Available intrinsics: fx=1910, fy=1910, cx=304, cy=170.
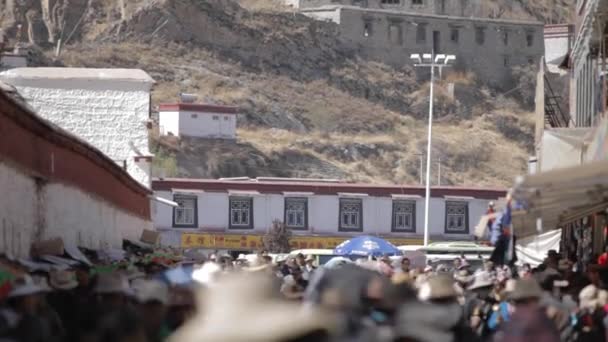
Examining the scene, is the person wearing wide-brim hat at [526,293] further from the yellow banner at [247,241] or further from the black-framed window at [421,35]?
the black-framed window at [421,35]

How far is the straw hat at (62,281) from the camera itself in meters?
19.5

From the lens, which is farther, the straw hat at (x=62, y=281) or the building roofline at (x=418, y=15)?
the building roofline at (x=418, y=15)

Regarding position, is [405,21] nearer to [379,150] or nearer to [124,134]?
[379,150]

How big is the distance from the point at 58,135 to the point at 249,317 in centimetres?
1813

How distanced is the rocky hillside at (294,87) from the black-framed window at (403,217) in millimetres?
29218

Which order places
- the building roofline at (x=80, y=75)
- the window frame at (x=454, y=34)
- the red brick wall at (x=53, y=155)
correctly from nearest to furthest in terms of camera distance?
the red brick wall at (x=53, y=155) < the building roofline at (x=80, y=75) < the window frame at (x=454, y=34)

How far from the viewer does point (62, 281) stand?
19.6 metres

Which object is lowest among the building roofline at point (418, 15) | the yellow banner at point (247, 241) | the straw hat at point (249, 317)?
the yellow banner at point (247, 241)

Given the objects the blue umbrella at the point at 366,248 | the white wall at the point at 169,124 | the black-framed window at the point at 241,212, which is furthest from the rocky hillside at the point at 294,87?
the blue umbrella at the point at 366,248

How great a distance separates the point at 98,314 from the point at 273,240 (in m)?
57.1

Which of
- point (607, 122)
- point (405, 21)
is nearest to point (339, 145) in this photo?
point (405, 21)

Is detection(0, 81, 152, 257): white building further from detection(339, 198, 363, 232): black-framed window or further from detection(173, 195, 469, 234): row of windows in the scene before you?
detection(339, 198, 363, 232): black-framed window

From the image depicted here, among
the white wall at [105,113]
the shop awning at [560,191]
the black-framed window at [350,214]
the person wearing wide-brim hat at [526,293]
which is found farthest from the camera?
the black-framed window at [350,214]

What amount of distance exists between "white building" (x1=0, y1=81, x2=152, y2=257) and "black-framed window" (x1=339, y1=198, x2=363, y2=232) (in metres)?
35.5
